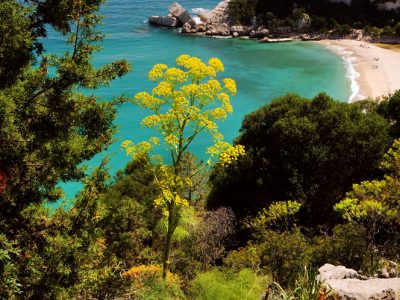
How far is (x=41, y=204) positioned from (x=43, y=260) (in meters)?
1.76

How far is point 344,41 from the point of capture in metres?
82.1

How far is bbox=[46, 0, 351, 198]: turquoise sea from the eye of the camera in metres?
51.7

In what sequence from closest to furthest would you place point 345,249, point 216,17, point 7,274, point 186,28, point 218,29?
point 7,274
point 345,249
point 218,29
point 186,28
point 216,17

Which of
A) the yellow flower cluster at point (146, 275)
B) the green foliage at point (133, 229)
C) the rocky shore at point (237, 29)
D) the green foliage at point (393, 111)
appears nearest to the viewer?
the yellow flower cluster at point (146, 275)

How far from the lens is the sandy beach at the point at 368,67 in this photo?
181ft

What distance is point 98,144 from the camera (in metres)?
11.3

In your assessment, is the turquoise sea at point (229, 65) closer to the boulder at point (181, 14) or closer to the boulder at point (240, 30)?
the boulder at point (240, 30)

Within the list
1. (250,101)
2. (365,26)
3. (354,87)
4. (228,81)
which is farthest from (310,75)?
(228,81)

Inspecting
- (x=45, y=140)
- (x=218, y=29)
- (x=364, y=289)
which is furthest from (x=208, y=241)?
(x=218, y=29)

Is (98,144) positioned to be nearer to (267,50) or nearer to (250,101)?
(250,101)

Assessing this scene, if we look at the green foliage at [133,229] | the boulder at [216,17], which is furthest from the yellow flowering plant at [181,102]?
the boulder at [216,17]

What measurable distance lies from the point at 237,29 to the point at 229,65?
2399cm

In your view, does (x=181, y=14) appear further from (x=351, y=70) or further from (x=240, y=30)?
(x=351, y=70)

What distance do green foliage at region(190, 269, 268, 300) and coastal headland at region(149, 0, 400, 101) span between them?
43.7 m
